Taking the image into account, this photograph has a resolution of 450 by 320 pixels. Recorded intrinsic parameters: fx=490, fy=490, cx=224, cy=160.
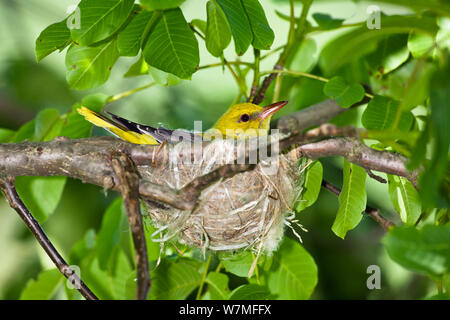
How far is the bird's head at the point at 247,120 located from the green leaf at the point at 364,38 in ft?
5.52

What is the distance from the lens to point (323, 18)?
2.88 m

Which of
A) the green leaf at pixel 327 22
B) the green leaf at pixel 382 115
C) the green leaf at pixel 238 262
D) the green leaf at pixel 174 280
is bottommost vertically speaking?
the green leaf at pixel 174 280

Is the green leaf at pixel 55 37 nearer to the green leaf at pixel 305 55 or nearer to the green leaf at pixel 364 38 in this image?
the green leaf at pixel 364 38

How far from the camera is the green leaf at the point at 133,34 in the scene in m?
2.28

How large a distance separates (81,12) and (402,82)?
1.51m

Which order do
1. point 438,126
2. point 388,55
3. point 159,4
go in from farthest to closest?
point 388,55
point 159,4
point 438,126

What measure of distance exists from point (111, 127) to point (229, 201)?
92 centimetres

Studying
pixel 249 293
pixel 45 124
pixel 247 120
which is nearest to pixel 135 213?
pixel 249 293

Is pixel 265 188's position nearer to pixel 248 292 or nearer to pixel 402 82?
pixel 248 292

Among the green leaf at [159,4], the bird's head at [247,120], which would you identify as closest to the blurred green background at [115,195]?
the bird's head at [247,120]

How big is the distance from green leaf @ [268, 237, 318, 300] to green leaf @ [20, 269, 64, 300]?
1370 millimetres

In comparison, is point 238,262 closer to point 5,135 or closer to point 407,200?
point 407,200

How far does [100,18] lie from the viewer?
2104 millimetres

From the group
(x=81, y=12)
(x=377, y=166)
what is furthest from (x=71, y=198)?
(x=377, y=166)
